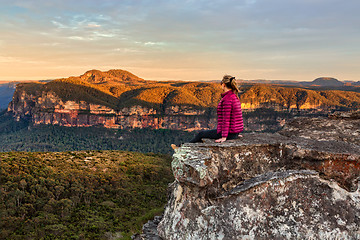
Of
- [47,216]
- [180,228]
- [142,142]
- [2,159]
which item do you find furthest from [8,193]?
[142,142]

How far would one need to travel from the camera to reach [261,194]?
508 centimetres

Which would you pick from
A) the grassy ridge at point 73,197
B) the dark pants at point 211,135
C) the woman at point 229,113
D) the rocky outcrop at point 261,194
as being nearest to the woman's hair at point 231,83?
the woman at point 229,113

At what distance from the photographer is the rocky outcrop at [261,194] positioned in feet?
15.9

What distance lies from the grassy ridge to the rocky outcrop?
1468cm

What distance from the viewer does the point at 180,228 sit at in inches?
207

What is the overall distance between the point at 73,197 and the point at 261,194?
110 feet

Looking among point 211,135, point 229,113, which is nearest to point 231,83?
point 229,113

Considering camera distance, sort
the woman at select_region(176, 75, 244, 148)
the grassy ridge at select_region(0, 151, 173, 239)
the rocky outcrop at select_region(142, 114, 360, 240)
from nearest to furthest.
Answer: the rocky outcrop at select_region(142, 114, 360, 240)
the woman at select_region(176, 75, 244, 148)
the grassy ridge at select_region(0, 151, 173, 239)

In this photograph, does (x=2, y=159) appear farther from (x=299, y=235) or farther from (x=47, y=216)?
(x=299, y=235)

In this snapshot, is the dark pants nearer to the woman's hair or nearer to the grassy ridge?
the woman's hair

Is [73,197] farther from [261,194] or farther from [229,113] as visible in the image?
[261,194]

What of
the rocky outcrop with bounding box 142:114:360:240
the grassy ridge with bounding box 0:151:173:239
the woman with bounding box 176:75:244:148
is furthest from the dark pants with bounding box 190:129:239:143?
the grassy ridge with bounding box 0:151:173:239

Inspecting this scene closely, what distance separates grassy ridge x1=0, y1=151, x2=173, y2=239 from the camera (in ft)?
82.8

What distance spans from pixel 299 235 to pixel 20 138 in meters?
203
